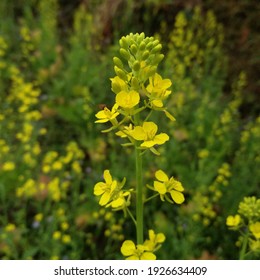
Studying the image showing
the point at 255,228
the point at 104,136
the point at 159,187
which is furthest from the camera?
the point at 104,136

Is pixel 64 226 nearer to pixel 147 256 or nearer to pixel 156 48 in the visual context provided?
pixel 147 256

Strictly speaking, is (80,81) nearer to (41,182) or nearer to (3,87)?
(3,87)

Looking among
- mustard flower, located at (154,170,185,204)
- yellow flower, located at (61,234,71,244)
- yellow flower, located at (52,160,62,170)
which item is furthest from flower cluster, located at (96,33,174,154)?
yellow flower, located at (52,160,62,170)

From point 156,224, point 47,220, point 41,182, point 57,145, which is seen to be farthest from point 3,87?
point 156,224

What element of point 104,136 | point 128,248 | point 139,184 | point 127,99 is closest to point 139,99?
point 127,99

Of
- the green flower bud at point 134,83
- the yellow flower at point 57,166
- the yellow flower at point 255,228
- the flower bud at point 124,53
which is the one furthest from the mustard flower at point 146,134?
the yellow flower at point 57,166

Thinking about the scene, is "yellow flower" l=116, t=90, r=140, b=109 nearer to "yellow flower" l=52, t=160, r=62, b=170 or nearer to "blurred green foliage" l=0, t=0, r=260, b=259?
"blurred green foliage" l=0, t=0, r=260, b=259

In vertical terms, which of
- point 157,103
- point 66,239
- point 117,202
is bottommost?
point 66,239
